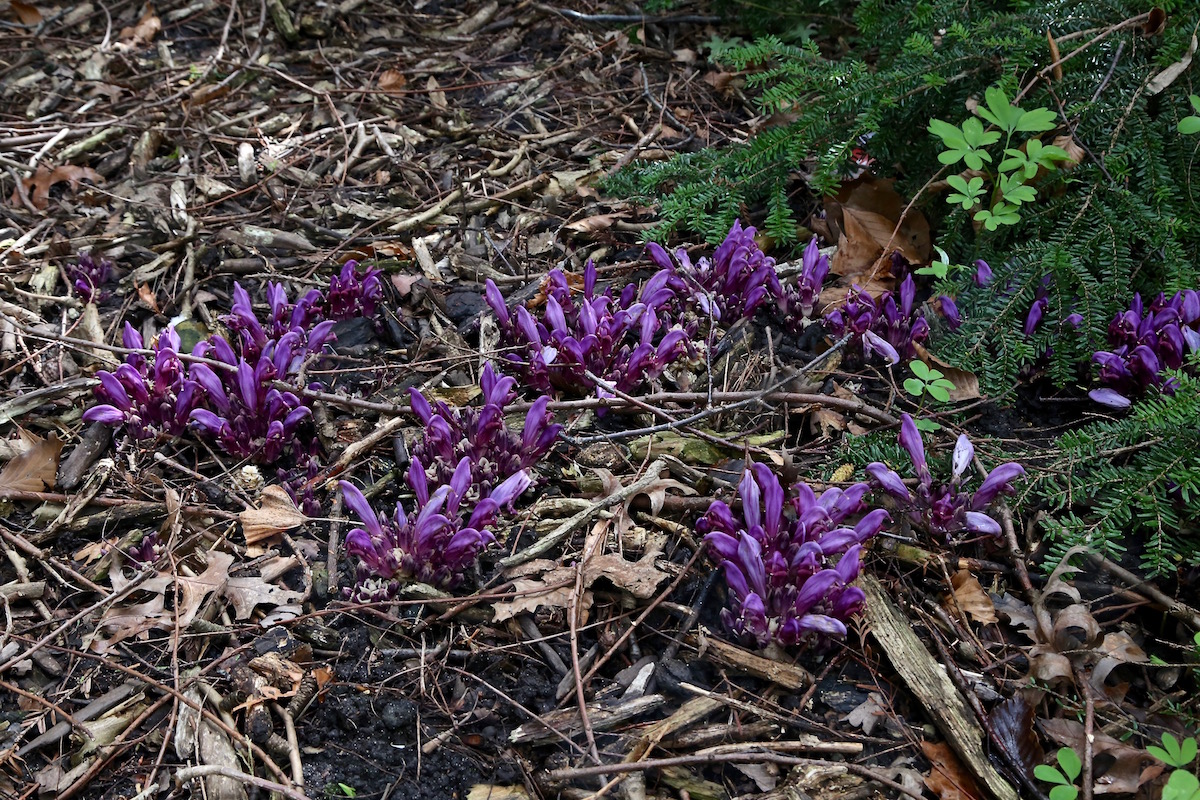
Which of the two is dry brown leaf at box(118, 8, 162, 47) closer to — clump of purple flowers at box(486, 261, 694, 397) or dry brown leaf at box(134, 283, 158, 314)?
dry brown leaf at box(134, 283, 158, 314)

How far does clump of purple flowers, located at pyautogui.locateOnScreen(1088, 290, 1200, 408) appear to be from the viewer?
3.32m

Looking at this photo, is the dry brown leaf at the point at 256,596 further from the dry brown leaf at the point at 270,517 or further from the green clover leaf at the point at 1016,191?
the green clover leaf at the point at 1016,191

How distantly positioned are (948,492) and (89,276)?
3.70 m

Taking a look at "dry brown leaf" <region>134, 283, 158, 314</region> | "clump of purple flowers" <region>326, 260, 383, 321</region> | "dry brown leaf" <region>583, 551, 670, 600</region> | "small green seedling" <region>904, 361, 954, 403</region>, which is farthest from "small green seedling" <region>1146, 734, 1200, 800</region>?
"dry brown leaf" <region>134, 283, 158, 314</region>

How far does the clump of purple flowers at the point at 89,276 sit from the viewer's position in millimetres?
4113

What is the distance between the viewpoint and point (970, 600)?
9.40ft

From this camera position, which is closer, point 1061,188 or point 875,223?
point 1061,188

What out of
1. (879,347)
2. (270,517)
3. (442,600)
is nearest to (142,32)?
(270,517)

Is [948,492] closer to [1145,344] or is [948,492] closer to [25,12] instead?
[1145,344]

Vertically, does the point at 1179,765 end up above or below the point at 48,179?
above

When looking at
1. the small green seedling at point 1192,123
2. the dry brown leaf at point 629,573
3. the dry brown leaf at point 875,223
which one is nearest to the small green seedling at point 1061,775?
the dry brown leaf at point 629,573

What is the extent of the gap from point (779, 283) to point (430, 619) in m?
2.02

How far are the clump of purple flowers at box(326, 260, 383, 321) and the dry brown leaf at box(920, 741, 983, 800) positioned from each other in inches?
107

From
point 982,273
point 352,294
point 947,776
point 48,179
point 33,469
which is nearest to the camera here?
point 947,776
